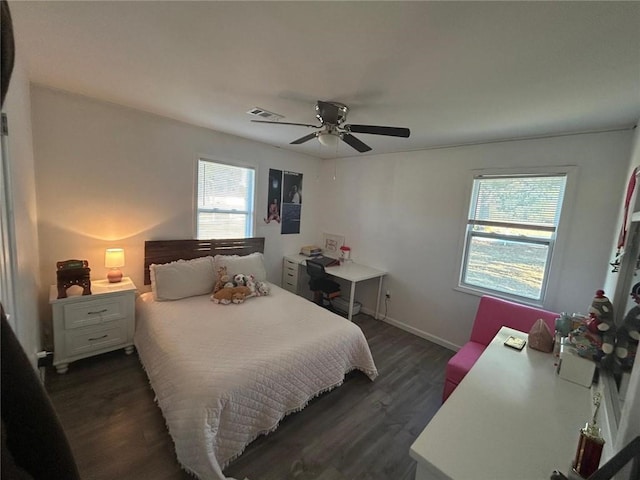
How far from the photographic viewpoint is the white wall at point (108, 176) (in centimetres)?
232

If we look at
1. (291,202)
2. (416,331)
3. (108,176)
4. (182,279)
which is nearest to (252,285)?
(182,279)

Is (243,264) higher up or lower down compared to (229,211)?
lower down

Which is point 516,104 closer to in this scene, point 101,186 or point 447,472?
point 447,472

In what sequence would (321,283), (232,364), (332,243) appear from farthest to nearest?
1. (332,243)
2. (321,283)
3. (232,364)

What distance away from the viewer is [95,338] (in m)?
2.37

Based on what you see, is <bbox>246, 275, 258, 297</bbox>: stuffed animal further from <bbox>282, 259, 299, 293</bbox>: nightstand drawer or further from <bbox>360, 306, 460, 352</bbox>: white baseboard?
<bbox>360, 306, 460, 352</bbox>: white baseboard

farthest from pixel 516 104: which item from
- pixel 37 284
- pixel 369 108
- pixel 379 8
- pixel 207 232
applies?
pixel 37 284

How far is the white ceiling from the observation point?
3.73 feet

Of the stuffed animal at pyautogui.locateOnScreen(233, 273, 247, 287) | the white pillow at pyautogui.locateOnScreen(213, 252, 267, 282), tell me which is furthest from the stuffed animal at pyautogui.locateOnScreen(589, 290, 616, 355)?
the white pillow at pyautogui.locateOnScreen(213, 252, 267, 282)

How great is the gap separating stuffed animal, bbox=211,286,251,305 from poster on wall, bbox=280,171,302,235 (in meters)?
1.54

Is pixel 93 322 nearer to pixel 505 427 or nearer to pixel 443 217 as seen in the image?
pixel 505 427

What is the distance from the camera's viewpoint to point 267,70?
165 cm

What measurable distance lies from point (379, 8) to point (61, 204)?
298 centimetres

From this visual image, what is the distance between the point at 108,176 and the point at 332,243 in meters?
3.07
